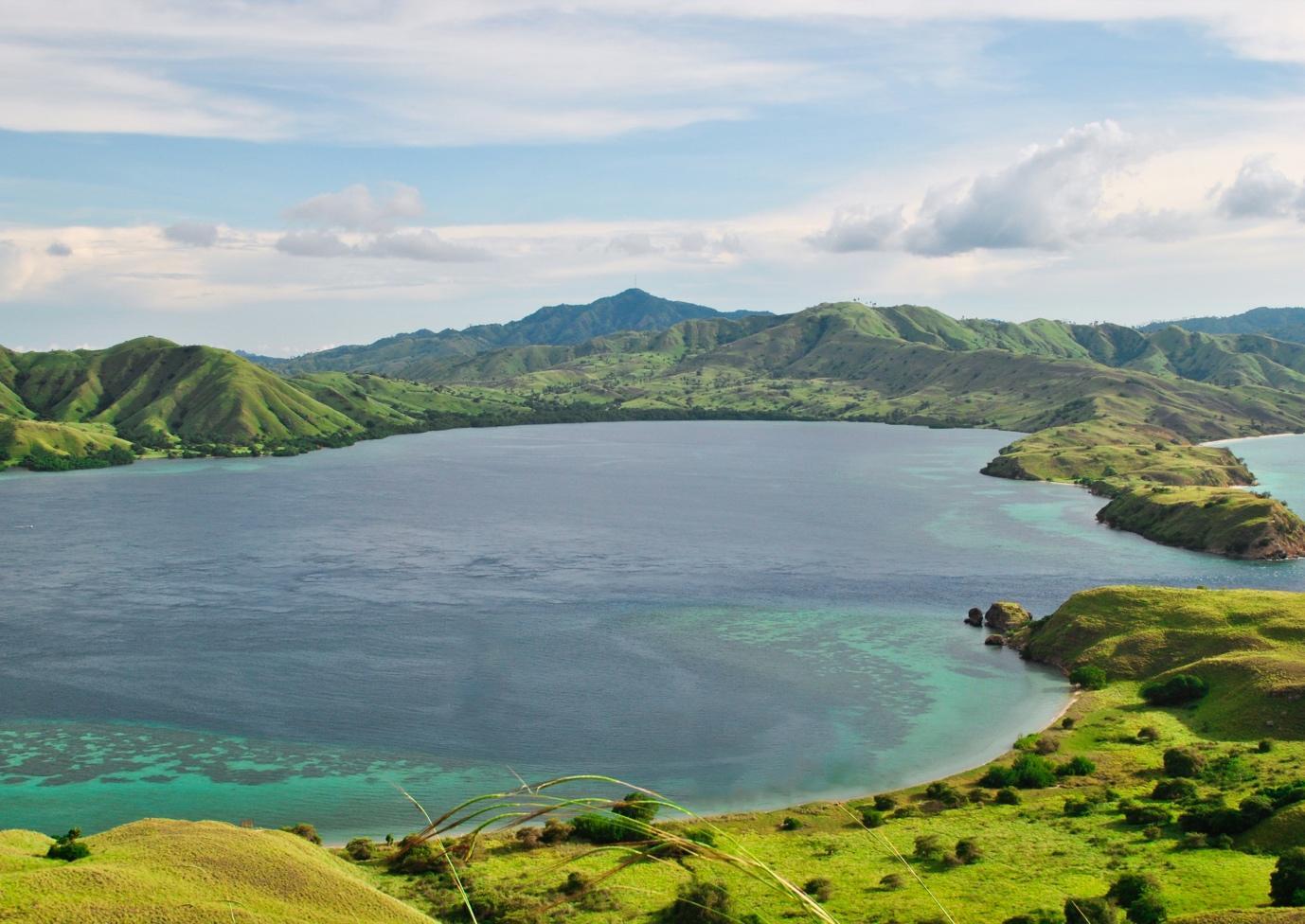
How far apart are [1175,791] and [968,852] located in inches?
710

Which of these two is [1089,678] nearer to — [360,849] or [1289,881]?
[1289,881]

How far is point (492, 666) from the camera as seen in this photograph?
345 feet

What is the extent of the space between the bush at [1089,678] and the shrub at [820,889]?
52435 millimetres

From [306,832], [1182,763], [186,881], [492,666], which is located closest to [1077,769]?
[1182,763]

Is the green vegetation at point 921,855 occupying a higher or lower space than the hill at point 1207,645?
lower

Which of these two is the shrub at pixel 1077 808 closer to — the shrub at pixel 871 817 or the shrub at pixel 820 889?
the shrub at pixel 871 817

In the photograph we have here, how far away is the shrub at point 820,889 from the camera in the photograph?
5429cm

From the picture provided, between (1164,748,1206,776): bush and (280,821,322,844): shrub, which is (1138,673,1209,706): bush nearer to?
(1164,748,1206,776): bush

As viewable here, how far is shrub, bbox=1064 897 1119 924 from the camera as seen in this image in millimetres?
47438

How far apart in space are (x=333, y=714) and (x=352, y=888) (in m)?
43.7

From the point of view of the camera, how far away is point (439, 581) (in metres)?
145

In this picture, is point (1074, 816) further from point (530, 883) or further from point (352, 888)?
point (352, 888)

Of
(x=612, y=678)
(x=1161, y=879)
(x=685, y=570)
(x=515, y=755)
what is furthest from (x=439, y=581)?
(x=1161, y=879)

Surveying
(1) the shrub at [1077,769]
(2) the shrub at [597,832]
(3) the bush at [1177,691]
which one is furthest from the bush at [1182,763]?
(2) the shrub at [597,832]
